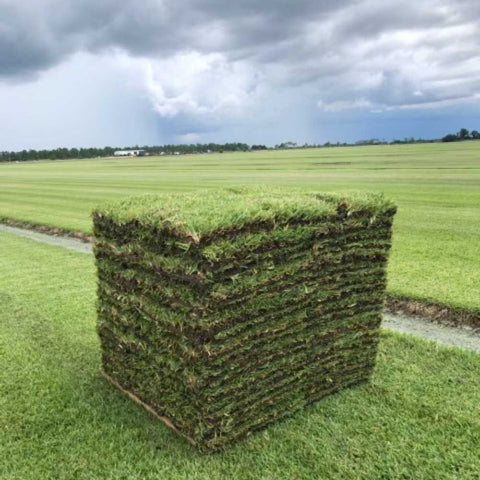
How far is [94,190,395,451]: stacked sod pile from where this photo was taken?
14.8 ft

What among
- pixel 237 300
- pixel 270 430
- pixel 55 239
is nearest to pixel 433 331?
pixel 270 430

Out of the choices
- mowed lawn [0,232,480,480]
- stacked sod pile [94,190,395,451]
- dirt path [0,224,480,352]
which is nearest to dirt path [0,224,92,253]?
mowed lawn [0,232,480,480]

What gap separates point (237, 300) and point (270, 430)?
5.25ft

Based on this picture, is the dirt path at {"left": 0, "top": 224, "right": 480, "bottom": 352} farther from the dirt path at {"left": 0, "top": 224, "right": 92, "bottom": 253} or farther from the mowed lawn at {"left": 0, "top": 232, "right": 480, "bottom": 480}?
the dirt path at {"left": 0, "top": 224, "right": 92, "bottom": 253}

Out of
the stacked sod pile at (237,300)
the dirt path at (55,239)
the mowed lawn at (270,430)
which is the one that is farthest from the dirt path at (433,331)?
the dirt path at (55,239)

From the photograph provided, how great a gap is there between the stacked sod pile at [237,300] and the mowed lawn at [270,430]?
0.27 metres

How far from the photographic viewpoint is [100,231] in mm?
5848

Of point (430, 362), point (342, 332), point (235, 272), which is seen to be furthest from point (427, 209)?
point (235, 272)

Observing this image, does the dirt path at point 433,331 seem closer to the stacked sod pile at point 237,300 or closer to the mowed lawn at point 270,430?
the mowed lawn at point 270,430

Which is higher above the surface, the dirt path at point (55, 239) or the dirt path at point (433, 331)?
the dirt path at point (433, 331)

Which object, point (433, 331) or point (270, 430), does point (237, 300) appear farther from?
point (433, 331)

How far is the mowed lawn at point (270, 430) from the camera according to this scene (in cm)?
450

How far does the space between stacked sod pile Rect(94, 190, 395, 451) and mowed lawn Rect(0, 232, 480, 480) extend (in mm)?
268

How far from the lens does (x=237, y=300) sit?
4.60 meters
